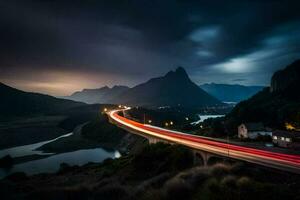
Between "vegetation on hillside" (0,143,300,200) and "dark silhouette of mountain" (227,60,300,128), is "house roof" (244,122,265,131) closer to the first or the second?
"dark silhouette of mountain" (227,60,300,128)

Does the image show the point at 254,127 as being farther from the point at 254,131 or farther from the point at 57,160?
the point at 57,160

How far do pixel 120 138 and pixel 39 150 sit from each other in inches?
1567

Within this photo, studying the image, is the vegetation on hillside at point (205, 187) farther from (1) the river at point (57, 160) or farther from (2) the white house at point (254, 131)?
(1) the river at point (57, 160)

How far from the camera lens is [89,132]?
15150 centimetres

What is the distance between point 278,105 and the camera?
120938 mm

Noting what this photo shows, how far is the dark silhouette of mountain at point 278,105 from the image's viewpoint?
9686 centimetres

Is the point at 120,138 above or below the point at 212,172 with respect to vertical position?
below

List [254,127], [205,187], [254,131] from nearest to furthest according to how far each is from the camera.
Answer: [205,187]
[254,131]
[254,127]

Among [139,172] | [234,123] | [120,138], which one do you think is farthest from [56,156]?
[234,123]

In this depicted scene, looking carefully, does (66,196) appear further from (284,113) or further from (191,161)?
(284,113)

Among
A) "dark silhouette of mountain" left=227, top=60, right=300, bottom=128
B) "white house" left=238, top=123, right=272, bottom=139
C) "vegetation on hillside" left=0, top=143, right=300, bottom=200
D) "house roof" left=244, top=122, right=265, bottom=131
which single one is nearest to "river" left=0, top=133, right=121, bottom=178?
"white house" left=238, top=123, right=272, bottom=139

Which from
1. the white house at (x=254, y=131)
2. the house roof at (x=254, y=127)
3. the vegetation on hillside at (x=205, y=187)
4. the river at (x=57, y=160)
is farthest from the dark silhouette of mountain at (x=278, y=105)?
the vegetation on hillside at (x=205, y=187)

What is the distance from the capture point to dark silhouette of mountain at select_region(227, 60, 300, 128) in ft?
318

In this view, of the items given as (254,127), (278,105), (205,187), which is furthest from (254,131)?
(278,105)
